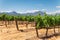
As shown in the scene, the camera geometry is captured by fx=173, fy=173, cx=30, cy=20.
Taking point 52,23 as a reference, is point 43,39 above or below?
below

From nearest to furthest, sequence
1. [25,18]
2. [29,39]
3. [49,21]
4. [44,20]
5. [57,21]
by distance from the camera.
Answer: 1. [29,39]
2. [44,20]
3. [49,21]
4. [57,21]
5. [25,18]

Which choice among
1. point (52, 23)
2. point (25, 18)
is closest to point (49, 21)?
point (52, 23)

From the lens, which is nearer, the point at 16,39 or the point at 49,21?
the point at 16,39

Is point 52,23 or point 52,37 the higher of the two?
point 52,23

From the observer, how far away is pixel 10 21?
96.2m

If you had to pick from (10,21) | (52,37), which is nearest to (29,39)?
(52,37)

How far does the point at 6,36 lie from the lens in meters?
48.3

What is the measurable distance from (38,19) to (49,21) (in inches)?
235

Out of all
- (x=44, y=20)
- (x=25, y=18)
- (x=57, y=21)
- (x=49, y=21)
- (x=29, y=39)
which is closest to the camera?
(x=29, y=39)

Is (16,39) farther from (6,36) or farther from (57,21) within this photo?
(57,21)

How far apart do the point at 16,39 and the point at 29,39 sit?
3.67m

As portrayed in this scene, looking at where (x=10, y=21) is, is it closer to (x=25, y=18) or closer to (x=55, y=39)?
(x=25, y=18)

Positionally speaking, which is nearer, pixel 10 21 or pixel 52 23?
pixel 52 23

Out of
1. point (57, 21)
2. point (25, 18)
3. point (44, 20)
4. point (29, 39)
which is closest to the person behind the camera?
point (29, 39)
